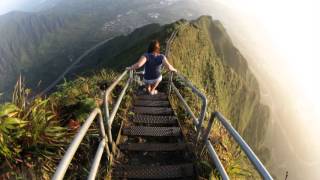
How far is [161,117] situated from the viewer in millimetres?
9133

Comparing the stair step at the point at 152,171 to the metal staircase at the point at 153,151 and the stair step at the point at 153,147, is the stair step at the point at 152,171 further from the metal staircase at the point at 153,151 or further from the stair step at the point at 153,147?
the stair step at the point at 153,147

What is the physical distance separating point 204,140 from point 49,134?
8.19ft

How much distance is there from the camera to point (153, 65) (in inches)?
461

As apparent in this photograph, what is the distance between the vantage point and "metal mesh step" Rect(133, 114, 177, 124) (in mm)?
8884

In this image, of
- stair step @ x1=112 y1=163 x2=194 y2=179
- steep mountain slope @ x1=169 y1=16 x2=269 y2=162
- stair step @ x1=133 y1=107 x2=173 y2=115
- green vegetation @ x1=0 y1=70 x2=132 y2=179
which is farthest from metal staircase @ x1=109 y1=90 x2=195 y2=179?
steep mountain slope @ x1=169 y1=16 x2=269 y2=162

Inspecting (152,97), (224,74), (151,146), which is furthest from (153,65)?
(224,74)

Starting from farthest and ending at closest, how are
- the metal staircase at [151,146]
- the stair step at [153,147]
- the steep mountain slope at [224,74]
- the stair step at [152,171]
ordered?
the steep mountain slope at [224,74] < the stair step at [153,147] < the stair step at [152,171] < the metal staircase at [151,146]

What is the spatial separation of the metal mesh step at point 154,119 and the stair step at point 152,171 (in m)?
2.69

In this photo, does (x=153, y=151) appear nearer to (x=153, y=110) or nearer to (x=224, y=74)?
(x=153, y=110)

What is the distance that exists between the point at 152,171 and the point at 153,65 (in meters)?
5.97

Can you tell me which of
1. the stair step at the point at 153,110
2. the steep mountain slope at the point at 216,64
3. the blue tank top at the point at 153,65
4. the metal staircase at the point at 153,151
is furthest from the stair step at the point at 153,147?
the steep mountain slope at the point at 216,64

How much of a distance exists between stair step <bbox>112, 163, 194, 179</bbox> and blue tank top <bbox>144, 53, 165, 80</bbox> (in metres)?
5.64

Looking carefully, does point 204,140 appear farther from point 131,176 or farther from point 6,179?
point 6,179

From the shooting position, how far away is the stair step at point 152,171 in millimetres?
5980
